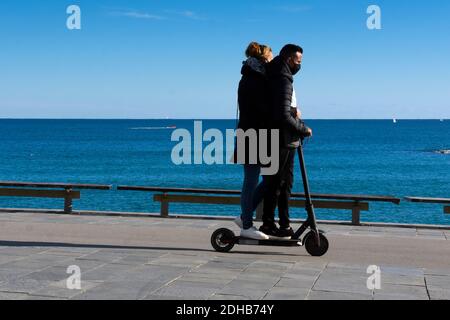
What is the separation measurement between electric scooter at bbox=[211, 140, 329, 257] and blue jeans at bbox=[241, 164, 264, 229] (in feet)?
0.78

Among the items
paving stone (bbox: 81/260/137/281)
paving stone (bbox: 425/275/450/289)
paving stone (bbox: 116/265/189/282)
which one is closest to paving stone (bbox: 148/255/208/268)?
paving stone (bbox: 116/265/189/282)

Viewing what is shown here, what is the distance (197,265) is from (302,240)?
138 centimetres

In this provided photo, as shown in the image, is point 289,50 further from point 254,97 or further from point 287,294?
point 287,294

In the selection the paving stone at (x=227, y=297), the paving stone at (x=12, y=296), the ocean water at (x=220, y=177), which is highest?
the paving stone at (x=12, y=296)

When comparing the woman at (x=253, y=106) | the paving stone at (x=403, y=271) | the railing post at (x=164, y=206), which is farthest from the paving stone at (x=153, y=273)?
the railing post at (x=164, y=206)

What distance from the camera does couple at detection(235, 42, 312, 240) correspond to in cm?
726

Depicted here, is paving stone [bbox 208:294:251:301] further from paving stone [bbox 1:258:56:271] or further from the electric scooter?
the electric scooter

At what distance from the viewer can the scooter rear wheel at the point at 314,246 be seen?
25.3ft

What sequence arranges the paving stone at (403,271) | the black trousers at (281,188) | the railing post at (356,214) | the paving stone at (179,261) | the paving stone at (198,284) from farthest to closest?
the railing post at (356,214) → the black trousers at (281,188) → the paving stone at (179,261) → the paving stone at (403,271) → the paving stone at (198,284)

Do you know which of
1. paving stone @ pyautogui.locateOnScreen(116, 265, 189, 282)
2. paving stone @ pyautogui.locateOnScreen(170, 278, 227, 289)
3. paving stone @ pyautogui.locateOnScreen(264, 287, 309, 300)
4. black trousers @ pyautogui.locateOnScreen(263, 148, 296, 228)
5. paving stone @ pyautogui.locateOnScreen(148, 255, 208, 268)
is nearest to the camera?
paving stone @ pyautogui.locateOnScreen(264, 287, 309, 300)

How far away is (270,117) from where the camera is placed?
735 cm

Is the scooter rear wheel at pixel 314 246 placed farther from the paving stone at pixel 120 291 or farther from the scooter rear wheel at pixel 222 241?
the paving stone at pixel 120 291

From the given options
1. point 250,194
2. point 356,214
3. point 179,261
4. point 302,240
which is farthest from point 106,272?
point 356,214

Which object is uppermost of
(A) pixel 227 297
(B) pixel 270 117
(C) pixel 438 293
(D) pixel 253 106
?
(D) pixel 253 106
